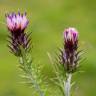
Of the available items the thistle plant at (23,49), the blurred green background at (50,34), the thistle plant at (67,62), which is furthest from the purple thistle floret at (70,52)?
the blurred green background at (50,34)

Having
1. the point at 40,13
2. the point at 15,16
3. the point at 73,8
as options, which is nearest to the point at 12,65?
the point at 40,13

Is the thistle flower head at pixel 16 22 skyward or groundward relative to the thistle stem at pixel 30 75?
skyward

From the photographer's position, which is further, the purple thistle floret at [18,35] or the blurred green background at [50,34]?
the blurred green background at [50,34]

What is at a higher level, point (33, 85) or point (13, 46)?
point (13, 46)

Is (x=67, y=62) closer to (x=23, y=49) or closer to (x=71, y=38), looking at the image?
(x=71, y=38)

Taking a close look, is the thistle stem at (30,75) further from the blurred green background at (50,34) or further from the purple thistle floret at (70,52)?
the blurred green background at (50,34)

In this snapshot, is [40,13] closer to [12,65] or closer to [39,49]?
[39,49]
